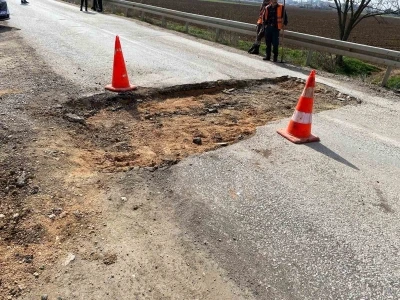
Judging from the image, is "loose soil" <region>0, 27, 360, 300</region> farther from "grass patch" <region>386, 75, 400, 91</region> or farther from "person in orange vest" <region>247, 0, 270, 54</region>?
"person in orange vest" <region>247, 0, 270, 54</region>

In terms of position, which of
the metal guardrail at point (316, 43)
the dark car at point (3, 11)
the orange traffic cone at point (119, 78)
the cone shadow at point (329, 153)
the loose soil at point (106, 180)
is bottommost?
the loose soil at point (106, 180)

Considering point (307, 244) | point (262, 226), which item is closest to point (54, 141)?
point (262, 226)

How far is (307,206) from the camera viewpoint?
3.57m

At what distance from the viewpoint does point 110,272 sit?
2664 millimetres

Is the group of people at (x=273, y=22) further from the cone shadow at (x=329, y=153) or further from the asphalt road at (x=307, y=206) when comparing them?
the cone shadow at (x=329, y=153)

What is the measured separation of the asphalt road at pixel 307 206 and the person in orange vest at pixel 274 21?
14.7 ft

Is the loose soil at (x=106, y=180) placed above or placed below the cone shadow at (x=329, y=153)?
below

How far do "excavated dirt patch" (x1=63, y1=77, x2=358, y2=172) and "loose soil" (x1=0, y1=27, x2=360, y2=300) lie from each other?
0.06 ft

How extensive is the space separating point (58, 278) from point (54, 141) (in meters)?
2.38

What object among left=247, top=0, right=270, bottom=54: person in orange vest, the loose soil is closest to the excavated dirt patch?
the loose soil

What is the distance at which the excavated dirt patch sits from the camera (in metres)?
4.55

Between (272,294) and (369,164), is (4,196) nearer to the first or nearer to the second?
(272,294)

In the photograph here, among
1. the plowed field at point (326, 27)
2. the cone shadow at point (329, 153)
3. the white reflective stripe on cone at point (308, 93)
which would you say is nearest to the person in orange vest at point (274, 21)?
the white reflective stripe on cone at point (308, 93)

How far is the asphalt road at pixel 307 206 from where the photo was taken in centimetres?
273
